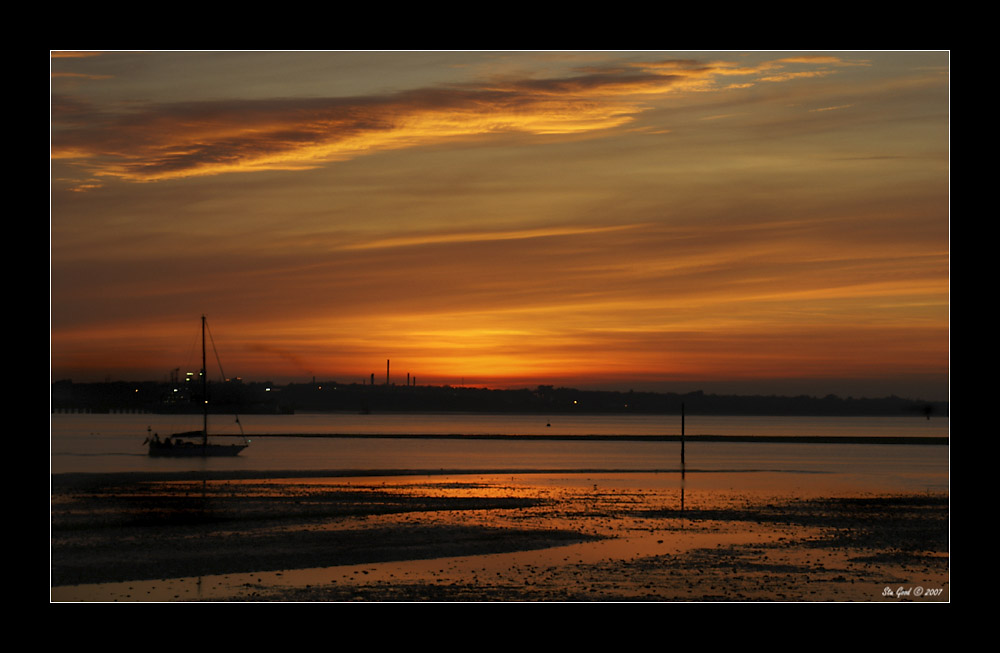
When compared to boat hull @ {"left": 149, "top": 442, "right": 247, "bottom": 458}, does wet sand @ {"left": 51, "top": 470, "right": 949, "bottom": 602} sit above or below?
above

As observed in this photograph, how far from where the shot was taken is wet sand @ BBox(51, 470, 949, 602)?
24.1m

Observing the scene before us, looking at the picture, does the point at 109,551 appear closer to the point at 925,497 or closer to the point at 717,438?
the point at 925,497

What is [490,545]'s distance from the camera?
31.0 metres

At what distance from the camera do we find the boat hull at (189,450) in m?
87.0

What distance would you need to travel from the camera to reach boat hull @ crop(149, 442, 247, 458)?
87.0 meters

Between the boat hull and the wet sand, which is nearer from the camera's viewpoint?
the wet sand

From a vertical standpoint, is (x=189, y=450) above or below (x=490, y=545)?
below

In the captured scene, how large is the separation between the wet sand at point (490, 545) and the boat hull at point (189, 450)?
35.1 m

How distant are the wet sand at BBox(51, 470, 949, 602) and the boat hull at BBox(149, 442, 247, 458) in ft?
115

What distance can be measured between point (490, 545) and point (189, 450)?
6173cm

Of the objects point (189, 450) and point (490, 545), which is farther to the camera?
point (189, 450)

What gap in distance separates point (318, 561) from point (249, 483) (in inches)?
1197
